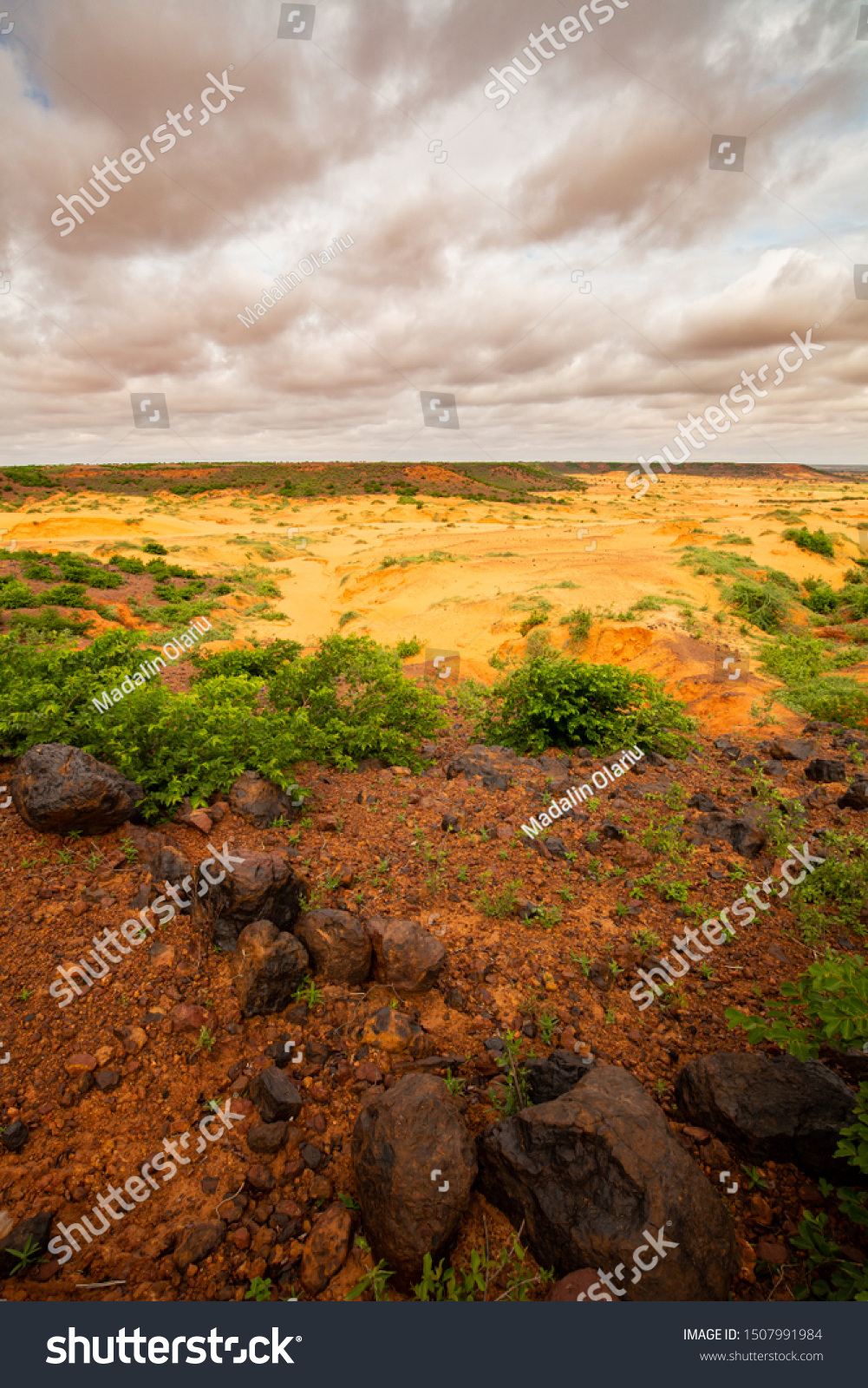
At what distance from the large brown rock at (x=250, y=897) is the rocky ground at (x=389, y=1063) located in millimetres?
22

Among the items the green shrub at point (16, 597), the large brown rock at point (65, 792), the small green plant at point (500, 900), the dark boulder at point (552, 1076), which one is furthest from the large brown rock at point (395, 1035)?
the green shrub at point (16, 597)

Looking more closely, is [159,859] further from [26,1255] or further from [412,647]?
[412,647]

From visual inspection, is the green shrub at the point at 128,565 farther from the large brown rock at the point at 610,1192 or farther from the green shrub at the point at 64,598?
the large brown rock at the point at 610,1192

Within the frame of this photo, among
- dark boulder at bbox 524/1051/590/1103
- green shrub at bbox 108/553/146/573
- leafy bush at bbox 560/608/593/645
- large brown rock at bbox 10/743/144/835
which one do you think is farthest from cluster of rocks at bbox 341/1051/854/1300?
green shrub at bbox 108/553/146/573

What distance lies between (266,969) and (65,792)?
2342 millimetres

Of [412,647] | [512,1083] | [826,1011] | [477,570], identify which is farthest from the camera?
[477,570]

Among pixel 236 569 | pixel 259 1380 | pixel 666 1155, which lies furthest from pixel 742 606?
pixel 236 569

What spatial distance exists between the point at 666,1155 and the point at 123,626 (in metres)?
17.7

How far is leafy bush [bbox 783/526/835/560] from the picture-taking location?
84.7 ft

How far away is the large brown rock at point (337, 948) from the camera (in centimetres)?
418

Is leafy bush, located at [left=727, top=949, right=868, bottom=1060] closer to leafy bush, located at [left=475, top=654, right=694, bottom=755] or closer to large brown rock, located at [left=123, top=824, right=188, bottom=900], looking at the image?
large brown rock, located at [left=123, top=824, right=188, bottom=900]

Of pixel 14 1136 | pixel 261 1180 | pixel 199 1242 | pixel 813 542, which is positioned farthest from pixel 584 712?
pixel 813 542

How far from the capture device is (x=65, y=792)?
15.7 feet

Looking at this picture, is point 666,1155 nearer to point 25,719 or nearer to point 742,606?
point 25,719
